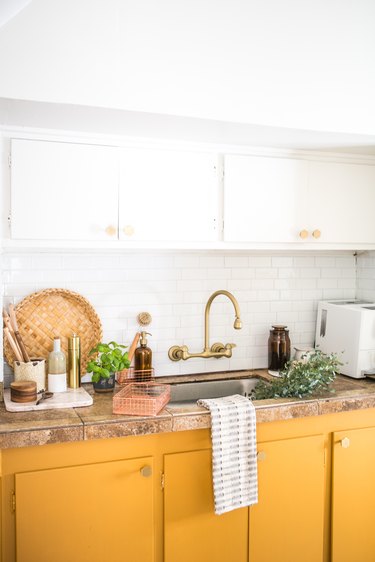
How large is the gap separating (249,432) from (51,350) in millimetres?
1079

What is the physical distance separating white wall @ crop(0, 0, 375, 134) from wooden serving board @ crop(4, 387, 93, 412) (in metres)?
1.24

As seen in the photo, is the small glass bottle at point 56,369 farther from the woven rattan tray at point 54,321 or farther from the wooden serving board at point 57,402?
the woven rattan tray at point 54,321

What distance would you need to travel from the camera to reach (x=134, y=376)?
9.43ft

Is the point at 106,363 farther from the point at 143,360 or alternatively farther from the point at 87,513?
the point at 87,513

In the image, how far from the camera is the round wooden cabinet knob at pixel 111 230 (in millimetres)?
2549

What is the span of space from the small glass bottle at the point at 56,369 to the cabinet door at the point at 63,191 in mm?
537

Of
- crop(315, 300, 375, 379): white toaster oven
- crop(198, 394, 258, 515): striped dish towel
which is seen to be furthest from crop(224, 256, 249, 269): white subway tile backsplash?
crop(198, 394, 258, 515): striped dish towel

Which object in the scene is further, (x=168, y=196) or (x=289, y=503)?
(x=168, y=196)

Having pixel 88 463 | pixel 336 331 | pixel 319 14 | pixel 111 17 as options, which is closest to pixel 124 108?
pixel 111 17

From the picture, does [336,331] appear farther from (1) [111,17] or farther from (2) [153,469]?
(1) [111,17]

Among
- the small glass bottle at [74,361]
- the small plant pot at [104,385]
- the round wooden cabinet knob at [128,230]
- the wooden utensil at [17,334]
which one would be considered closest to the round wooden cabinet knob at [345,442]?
the small plant pot at [104,385]

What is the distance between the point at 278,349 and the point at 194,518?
1.09 meters

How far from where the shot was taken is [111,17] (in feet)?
7.48

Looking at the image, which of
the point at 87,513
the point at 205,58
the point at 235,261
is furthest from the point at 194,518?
the point at 205,58
